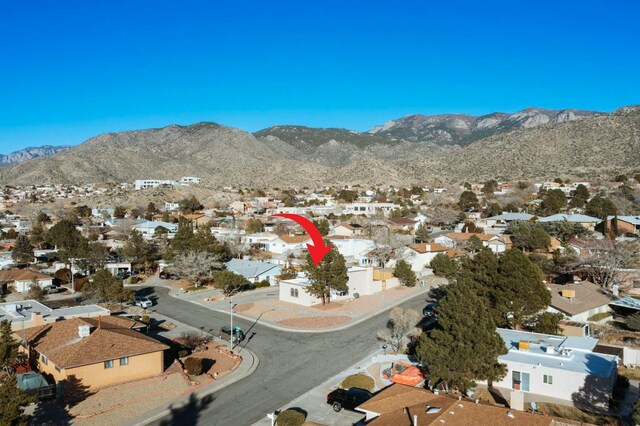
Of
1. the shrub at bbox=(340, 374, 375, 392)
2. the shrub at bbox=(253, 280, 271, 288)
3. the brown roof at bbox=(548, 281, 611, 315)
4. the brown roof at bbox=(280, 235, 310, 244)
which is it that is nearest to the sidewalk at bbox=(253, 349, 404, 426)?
the shrub at bbox=(340, 374, 375, 392)

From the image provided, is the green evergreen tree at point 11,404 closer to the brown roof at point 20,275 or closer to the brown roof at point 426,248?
the brown roof at point 20,275

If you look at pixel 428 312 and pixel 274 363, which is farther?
pixel 428 312

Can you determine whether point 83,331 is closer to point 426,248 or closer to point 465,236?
point 426,248

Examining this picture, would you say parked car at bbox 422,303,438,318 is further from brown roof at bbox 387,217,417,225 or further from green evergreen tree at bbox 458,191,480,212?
green evergreen tree at bbox 458,191,480,212

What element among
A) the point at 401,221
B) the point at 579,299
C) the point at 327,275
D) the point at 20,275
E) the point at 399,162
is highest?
the point at 399,162

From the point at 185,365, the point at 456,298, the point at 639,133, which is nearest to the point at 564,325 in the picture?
the point at 456,298

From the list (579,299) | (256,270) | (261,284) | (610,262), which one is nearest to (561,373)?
(579,299)
